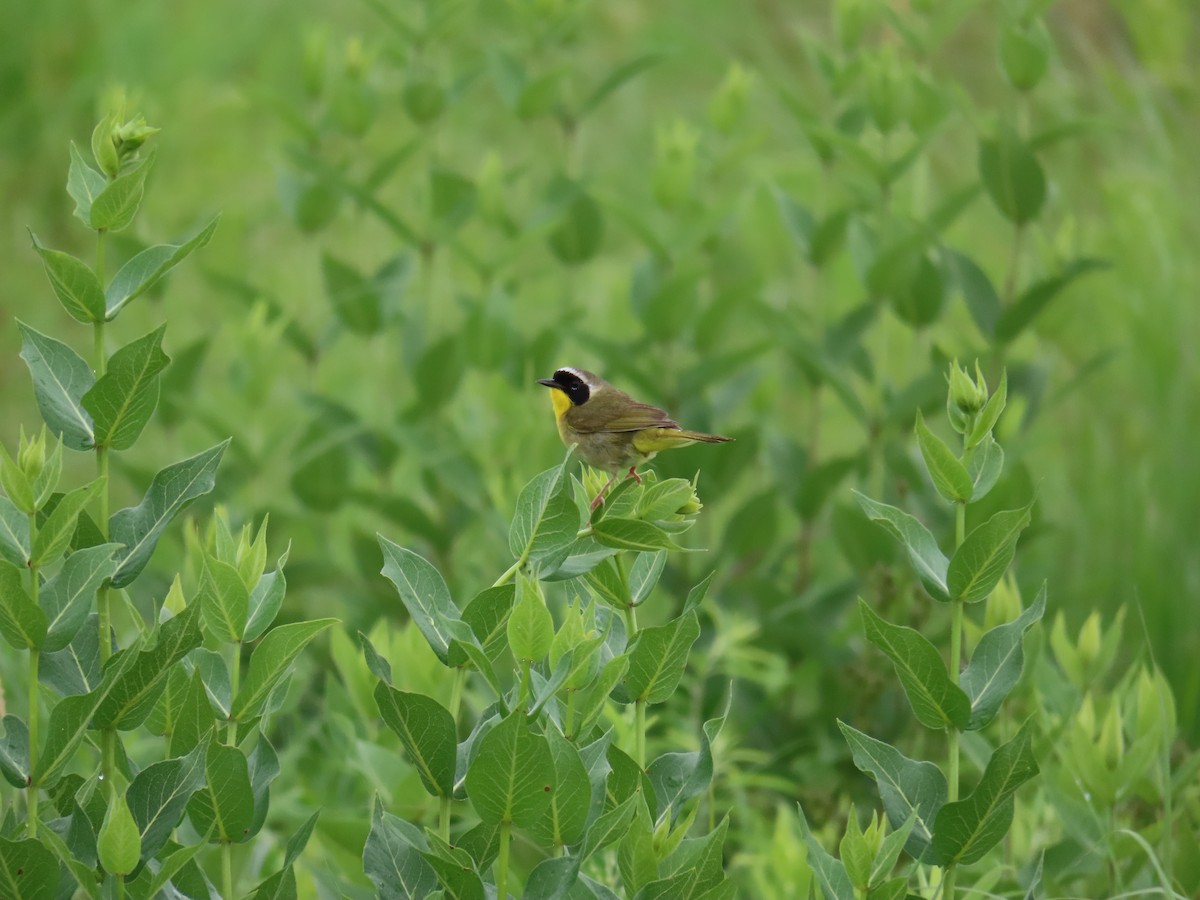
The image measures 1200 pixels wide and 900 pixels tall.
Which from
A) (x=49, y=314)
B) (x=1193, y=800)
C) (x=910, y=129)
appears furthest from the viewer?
(x=49, y=314)

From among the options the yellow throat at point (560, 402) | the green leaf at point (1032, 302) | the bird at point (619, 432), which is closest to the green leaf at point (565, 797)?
the bird at point (619, 432)

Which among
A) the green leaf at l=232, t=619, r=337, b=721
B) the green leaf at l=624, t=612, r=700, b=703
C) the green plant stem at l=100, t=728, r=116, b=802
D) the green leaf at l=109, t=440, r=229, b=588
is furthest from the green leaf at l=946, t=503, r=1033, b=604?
the green plant stem at l=100, t=728, r=116, b=802

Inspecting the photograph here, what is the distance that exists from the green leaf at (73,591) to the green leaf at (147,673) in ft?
0.18

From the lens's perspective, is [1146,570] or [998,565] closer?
[998,565]

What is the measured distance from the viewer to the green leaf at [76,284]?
1472 millimetres

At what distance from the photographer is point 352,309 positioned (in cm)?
377

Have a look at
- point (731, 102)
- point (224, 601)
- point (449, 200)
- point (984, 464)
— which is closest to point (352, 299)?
point (449, 200)

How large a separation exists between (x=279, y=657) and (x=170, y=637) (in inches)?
4.9

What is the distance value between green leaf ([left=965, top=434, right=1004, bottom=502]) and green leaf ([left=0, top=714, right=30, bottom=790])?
3.15 ft

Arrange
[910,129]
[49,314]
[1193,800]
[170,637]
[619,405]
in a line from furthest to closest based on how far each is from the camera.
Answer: [49,314]
[910,129]
[1193,800]
[619,405]
[170,637]

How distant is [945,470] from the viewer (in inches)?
60.1

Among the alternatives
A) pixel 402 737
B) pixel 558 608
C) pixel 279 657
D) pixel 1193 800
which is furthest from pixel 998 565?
pixel 558 608

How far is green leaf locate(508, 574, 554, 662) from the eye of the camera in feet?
4.68

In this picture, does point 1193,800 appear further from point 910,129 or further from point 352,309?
point 352,309
